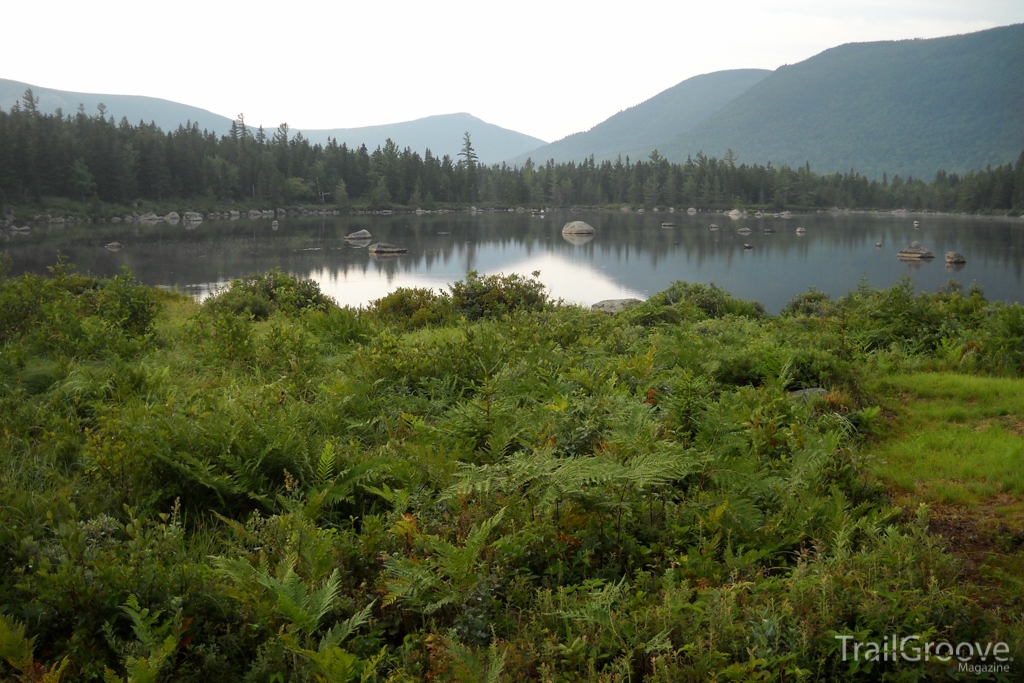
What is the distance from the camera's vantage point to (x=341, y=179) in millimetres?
117000

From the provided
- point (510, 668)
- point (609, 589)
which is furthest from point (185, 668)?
point (609, 589)

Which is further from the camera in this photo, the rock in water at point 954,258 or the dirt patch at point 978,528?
the rock in water at point 954,258

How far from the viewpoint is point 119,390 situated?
251 inches

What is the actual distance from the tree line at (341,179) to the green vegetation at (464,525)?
8514 cm

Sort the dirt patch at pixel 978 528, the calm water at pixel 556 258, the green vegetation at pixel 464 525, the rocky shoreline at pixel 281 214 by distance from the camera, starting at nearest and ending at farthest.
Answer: the green vegetation at pixel 464 525 → the dirt patch at pixel 978 528 → the calm water at pixel 556 258 → the rocky shoreline at pixel 281 214

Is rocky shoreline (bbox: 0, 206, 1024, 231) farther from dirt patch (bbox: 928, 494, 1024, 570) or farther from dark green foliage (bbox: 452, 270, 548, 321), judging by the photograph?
dirt patch (bbox: 928, 494, 1024, 570)

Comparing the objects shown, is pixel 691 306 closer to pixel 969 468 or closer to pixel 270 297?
pixel 969 468

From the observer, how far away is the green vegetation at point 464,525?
2.91 meters

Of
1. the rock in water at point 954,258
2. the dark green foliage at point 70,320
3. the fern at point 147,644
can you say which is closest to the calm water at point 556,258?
the rock in water at point 954,258

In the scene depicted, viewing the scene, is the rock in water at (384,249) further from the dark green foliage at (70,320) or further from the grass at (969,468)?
the grass at (969,468)

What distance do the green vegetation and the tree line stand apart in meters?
85.1

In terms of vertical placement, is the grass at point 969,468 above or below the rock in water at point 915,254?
below

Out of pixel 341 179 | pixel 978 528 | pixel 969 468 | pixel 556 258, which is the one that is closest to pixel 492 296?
pixel 969 468

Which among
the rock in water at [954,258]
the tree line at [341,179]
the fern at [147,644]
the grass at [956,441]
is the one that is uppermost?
the tree line at [341,179]
